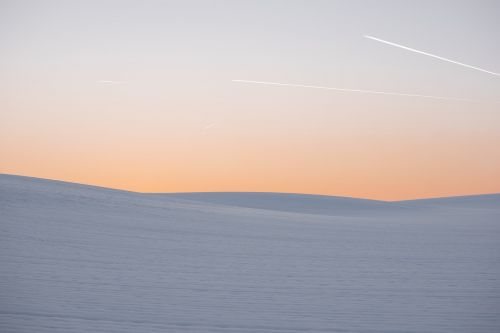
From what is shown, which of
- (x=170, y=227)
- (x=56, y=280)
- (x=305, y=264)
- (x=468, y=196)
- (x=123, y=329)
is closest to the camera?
(x=123, y=329)

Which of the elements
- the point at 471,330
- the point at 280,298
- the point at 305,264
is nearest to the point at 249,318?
the point at 280,298

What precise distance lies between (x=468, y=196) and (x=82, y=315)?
2877cm

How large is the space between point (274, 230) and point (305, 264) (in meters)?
2.98

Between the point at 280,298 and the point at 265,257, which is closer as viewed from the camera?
the point at 280,298

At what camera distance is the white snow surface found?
18.3 ft

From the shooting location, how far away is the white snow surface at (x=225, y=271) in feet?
18.3

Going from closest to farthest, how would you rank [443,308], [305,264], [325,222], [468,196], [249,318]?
[249,318] → [443,308] → [305,264] → [325,222] → [468,196]

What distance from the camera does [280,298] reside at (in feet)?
21.0

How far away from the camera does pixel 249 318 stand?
18.5 feet

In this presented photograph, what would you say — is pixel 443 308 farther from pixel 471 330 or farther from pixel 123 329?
pixel 123 329

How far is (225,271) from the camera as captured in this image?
7.55 m

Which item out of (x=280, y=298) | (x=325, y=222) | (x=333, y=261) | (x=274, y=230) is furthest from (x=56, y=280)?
(x=325, y=222)

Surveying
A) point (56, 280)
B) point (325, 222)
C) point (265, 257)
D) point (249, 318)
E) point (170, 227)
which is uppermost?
point (249, 318)

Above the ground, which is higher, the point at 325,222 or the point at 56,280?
the point at 56,280
